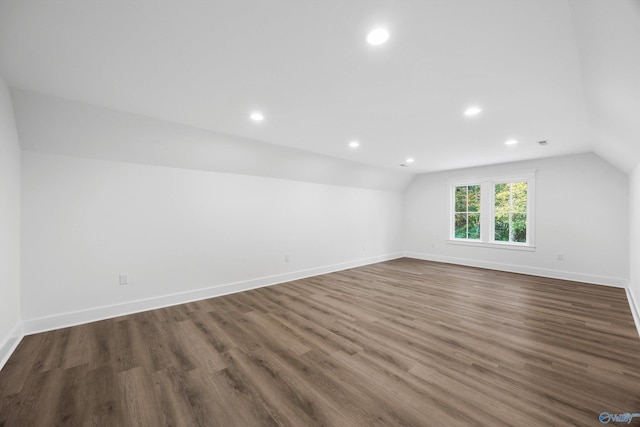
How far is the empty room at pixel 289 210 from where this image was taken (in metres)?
1.54

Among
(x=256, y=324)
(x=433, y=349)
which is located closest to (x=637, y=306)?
(x=433, y=349)

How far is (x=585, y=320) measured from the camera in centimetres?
296

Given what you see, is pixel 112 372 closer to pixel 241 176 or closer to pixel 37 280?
pixel 37 280

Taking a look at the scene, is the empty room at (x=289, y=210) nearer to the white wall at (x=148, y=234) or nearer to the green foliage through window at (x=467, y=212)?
the white wall at (x=148, y=234)

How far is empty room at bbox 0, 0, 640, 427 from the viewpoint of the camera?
1537mm

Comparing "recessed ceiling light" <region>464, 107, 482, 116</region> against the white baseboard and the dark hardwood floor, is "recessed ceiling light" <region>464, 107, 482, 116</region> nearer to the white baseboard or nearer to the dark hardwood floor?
the dark hardwood floor

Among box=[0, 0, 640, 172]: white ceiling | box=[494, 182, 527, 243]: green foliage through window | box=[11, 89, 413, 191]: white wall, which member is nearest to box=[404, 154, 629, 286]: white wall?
box=[494, 182, 527, 243]: green foliage through window

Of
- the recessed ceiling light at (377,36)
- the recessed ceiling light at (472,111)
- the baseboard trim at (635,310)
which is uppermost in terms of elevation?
the recessed ceiling light at (472,111)

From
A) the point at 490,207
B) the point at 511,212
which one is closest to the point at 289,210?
the point at 490,207

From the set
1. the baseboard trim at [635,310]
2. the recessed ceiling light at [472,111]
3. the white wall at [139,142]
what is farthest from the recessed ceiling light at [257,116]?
the baseboard trim at [635,310]

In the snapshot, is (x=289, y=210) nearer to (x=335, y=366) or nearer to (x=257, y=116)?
(x=257, y=116)

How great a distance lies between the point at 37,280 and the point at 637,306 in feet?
22.5

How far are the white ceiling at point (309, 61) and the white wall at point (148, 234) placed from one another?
102 cm

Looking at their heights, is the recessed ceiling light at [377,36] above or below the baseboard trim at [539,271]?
above
